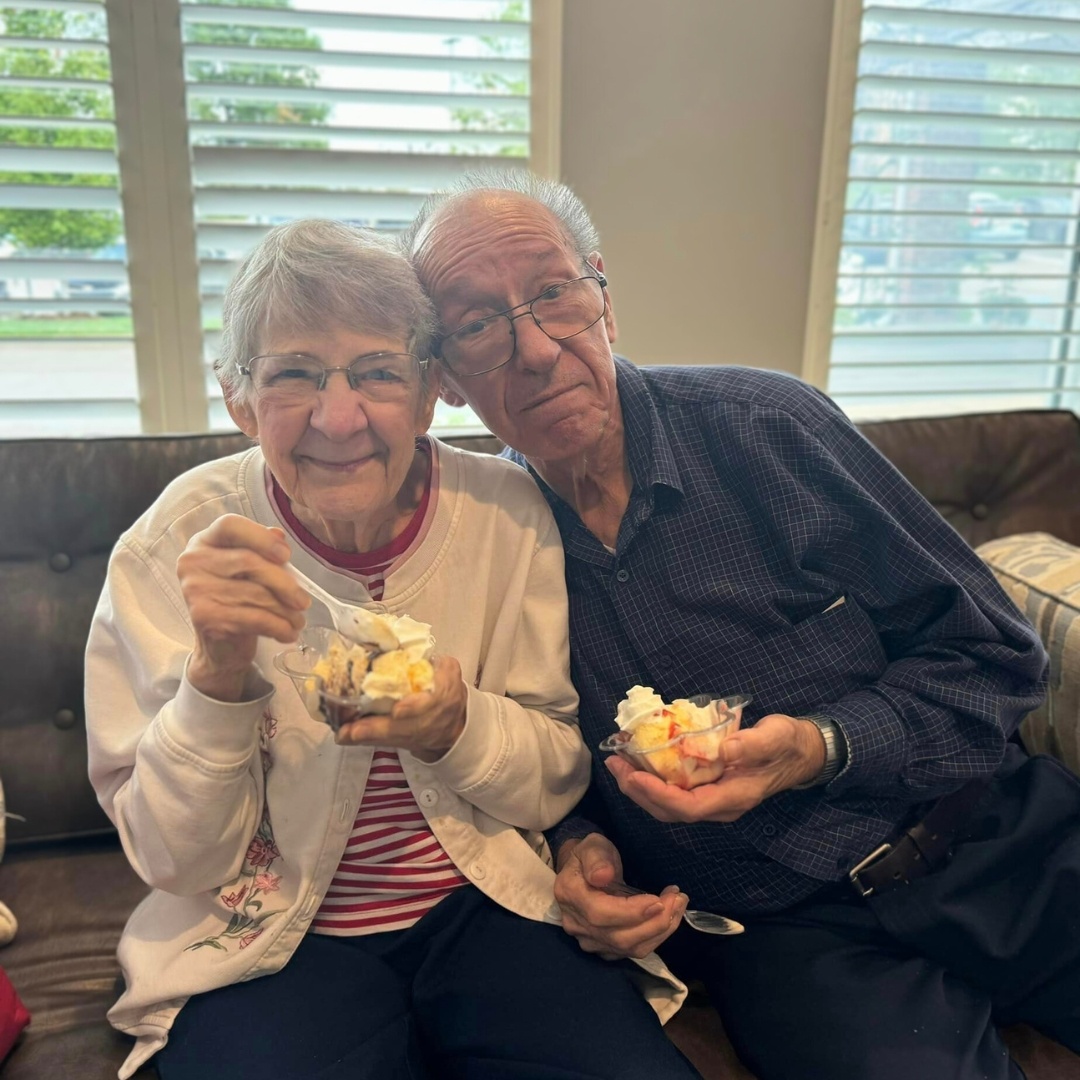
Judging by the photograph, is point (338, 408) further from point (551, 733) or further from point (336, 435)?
point (551, 733)

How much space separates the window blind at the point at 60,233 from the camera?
184cm

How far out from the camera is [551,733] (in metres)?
1.27

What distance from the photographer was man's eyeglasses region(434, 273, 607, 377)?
1277 millimetres

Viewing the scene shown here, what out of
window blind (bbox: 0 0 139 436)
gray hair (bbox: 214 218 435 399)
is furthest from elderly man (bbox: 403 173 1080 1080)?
window blind (bbox: 0 0 139 436)

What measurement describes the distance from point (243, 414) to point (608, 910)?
2.50 ft

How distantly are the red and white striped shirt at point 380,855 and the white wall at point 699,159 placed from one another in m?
1.17

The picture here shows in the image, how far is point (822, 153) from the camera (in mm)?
2215

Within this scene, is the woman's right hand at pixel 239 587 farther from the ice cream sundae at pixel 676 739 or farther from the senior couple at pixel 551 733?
the ice cream sundae at pixel 676 739

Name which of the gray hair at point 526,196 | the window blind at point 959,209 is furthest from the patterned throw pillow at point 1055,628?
the gray hair at point 526,196

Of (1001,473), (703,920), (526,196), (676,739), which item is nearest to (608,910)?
(703,920)

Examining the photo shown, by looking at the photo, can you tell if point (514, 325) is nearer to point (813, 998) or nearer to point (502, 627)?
point (502, 627)

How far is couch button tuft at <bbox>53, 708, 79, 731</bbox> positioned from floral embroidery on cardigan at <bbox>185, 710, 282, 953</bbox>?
523mm

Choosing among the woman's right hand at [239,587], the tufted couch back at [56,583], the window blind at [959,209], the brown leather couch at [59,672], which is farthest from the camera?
the window blind at [959,209]

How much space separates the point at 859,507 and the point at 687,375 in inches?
12.6
